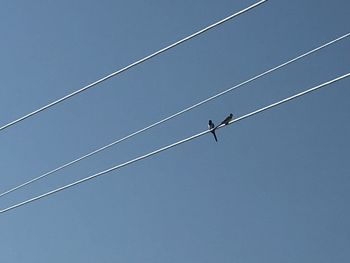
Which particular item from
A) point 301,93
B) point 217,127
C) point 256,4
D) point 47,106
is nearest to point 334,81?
point 301,93

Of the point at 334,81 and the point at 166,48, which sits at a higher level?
the point at 166,48

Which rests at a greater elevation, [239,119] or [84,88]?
[84,88]

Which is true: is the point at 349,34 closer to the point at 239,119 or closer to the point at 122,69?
the point at 239,119

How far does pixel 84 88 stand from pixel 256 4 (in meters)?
3.67

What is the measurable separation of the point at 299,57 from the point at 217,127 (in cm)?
236

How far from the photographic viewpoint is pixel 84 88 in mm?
20172

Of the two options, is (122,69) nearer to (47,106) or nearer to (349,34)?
(47,106)

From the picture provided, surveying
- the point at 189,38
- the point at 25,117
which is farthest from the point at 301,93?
the point at 25,117

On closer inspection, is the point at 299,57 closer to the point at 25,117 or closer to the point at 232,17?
the point at 232,17

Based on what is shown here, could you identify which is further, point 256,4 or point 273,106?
point 273,106

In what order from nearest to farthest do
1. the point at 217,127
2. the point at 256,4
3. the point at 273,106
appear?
1. the point at 256,4
2. the point at 273,106
3. the point at 217,127

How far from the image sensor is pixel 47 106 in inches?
821

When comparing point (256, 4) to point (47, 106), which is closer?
point (256, 4)

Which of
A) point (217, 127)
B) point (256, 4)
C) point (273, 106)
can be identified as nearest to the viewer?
point (256, 4)
